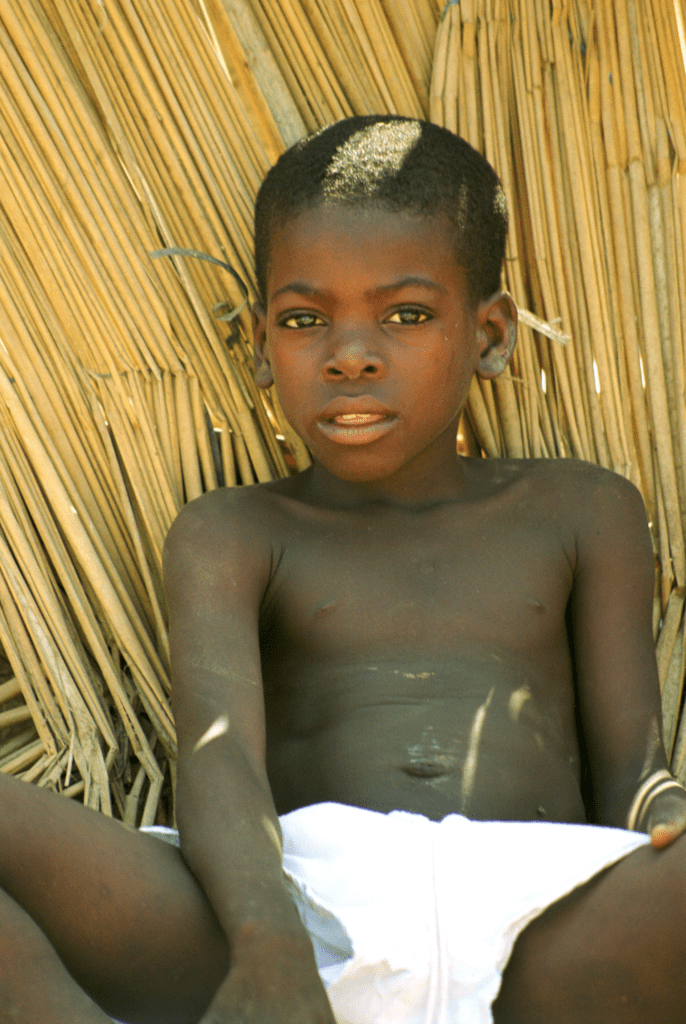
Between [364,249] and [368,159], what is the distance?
0.42 ft

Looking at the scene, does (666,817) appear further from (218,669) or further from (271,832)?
(218,669)

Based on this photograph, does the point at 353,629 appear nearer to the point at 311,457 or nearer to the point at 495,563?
the point at 495,563

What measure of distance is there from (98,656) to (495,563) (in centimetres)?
58

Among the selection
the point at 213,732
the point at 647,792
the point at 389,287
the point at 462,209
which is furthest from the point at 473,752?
the point at 462,209

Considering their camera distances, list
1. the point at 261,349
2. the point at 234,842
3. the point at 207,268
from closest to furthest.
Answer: the point at 234,842
the point at 261,349
the point at 207,268

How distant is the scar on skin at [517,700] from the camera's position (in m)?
1.24

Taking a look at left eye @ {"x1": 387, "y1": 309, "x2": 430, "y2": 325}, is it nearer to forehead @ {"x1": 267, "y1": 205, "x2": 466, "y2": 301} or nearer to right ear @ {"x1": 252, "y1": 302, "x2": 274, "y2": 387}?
forehead @ {"x1": 267, "y1": 205, "x2": 466, "y2": 301}

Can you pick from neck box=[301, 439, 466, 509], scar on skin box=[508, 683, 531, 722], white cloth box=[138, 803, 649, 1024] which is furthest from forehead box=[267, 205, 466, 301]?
white cloth box=[138, 803, 649, 1024]

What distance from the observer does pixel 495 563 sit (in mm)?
1306

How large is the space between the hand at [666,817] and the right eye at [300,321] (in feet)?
2.02

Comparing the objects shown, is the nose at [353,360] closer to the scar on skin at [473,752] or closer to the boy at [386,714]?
the boy at [386,714]

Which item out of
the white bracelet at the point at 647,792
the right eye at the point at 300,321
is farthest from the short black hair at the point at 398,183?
the white bracelet at the point at 647,792

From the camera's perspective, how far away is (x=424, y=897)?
3.11ft

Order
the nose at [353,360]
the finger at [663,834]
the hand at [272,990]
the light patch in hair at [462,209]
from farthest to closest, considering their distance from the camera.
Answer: the light patch in hair at [462,209] → the nose at [353,360] → the finger at [663,834] → the hand at [272,990]
